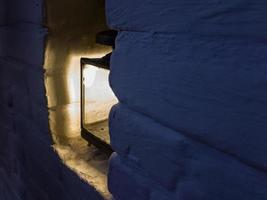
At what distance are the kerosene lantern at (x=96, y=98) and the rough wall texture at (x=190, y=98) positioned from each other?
41 centimetres

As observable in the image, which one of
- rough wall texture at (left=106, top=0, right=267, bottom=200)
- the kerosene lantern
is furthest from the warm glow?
rough wall texture at (left=106, top=0, right=267, bottom=200)

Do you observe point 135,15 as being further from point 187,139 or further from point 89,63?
point 89,63

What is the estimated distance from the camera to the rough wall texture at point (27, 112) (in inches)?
54.7

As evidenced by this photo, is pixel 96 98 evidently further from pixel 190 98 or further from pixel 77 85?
pixel 190 98

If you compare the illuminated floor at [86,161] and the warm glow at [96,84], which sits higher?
the warm glow at [96,84]

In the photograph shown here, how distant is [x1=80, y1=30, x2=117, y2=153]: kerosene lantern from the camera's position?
128 cm

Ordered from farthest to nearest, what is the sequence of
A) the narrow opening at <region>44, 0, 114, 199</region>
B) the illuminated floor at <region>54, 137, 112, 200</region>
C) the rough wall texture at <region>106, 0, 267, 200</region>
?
the narrow opening at <region>44, 0, 114, 199</region>
the illuminated floor at <region>54, 137, 112, 200</region>
the rough wall texture at <region>106, 0, 267, 200</region>

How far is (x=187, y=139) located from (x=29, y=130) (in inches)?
44.7

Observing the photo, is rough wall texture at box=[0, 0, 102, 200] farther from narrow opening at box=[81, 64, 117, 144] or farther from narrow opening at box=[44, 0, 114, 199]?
narrow opening at box=[81, 64, 117, 144]

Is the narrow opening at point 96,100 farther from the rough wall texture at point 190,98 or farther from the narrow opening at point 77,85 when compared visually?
the rough wall texture at point 190,98

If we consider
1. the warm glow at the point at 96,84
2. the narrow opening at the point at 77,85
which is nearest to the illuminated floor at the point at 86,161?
the narrow opening at the point at 77,85

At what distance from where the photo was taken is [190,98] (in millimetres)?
659

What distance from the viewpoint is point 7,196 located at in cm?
223

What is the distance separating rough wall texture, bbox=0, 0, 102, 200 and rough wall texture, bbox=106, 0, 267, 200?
1.42 ft
